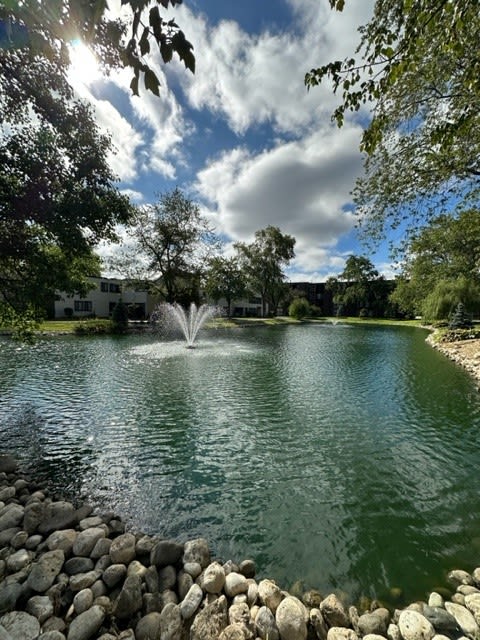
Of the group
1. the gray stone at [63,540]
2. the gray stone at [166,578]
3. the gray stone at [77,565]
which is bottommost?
the gray stone at [166,578]

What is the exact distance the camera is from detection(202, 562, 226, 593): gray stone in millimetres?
2809

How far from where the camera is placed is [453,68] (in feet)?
23.6

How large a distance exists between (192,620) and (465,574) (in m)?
2.91

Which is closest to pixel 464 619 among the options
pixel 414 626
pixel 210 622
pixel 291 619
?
pixel 414 626

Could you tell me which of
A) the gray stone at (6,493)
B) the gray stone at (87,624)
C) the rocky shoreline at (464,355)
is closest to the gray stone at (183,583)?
the gray stone at (87,624)

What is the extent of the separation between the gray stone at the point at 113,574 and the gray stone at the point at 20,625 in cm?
60

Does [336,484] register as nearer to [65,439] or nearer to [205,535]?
[205,535]

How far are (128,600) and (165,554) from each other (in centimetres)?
54

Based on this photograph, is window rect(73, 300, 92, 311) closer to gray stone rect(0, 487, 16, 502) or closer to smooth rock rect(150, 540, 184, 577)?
gray stone rect(0, 487, 16, 502)

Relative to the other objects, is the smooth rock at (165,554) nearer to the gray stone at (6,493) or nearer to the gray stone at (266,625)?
the gray stone at (266,625)

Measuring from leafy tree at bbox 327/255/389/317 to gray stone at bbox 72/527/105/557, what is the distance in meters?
64.9

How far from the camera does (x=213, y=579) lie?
2.85 meters

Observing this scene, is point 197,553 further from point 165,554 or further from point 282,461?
point 282,461

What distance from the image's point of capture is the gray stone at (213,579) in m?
2.81
